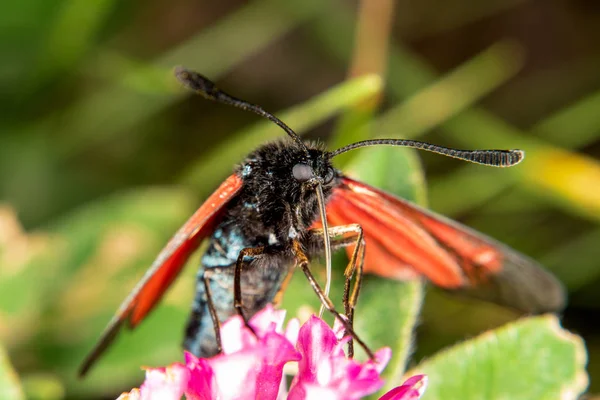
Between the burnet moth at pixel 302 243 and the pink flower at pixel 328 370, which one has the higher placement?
the burnet moth at pixel 302 243

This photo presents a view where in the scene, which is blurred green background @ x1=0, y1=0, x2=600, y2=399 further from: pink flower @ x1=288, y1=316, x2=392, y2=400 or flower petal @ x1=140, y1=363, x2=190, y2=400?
flower petal @ x1=140, y1=363, x2=190, y2=400

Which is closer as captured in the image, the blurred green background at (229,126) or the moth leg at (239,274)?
the moth leg at (239,274)

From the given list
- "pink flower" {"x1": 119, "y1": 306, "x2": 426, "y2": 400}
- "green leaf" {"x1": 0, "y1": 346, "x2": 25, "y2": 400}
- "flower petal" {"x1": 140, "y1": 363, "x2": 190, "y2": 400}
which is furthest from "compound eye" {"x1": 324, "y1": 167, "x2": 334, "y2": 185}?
"green leaf" {"x1": 0, "y1": 346, "x2": 25, "y2": 400}

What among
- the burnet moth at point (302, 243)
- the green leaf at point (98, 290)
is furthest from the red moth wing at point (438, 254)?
the green leaf at point (98, 290)

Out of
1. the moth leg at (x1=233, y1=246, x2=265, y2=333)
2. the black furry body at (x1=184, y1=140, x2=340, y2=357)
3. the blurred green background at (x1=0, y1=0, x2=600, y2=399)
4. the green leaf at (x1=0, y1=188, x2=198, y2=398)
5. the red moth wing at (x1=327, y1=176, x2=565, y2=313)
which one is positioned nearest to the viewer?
the moth leg at (x1=233, y1=246, x2=265, y2=333)

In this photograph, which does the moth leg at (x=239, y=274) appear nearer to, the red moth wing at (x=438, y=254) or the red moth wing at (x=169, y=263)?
the red moth wing at (x=169, y=263)

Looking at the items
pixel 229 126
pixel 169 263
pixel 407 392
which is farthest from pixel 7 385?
pixel 229 126
